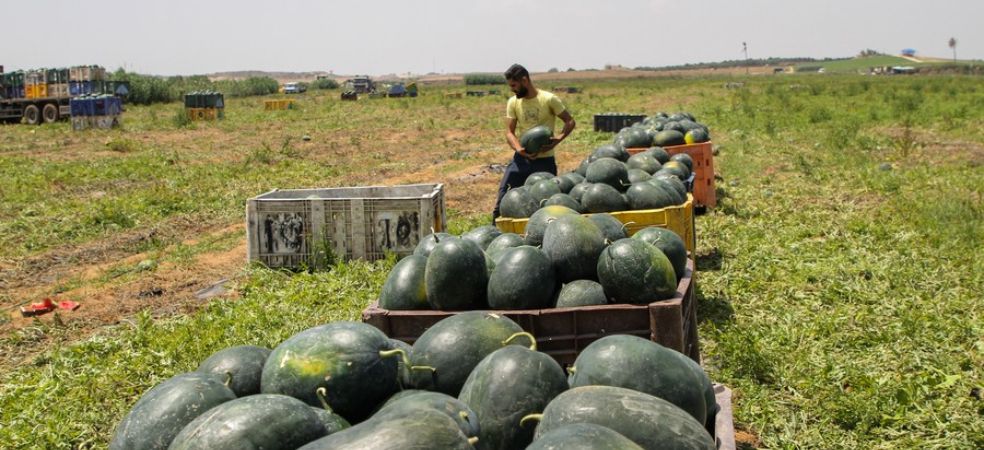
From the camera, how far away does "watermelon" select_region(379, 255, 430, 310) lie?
4.64m

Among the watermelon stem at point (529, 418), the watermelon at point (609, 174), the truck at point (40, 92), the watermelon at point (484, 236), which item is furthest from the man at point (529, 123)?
the truck at point (40, 92)

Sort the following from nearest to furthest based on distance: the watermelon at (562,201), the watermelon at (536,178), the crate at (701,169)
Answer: the watermelon at (562,201)
the watermelon at (536,178)
the crate at (701,169)

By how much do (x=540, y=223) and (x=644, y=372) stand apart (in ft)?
8.54

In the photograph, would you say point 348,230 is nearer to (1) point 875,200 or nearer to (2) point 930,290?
(2) point 930,290

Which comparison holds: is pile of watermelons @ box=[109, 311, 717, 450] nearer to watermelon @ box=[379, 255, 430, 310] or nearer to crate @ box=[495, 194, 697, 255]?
watermelon @ box=[379, 255, 430, 310]

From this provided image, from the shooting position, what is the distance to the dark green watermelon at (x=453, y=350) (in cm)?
343

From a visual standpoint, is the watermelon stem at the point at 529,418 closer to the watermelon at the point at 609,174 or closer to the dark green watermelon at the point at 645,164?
the watermelon at the point at 609,174

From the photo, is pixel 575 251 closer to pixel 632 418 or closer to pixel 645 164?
pixel 632 418

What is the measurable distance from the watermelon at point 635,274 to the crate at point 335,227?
4.09 meters

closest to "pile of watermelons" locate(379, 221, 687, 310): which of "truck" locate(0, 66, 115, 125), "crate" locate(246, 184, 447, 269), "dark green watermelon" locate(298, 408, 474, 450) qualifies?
"dark green watermelon" locate(298, 408, 474, 450)

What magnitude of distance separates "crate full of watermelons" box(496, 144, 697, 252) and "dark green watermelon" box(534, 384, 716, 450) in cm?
392

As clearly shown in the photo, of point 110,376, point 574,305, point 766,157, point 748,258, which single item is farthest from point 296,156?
point 574,305

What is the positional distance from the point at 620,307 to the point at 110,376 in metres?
3.53

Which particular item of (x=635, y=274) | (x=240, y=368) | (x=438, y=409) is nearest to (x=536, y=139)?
(x=635, y=274)
